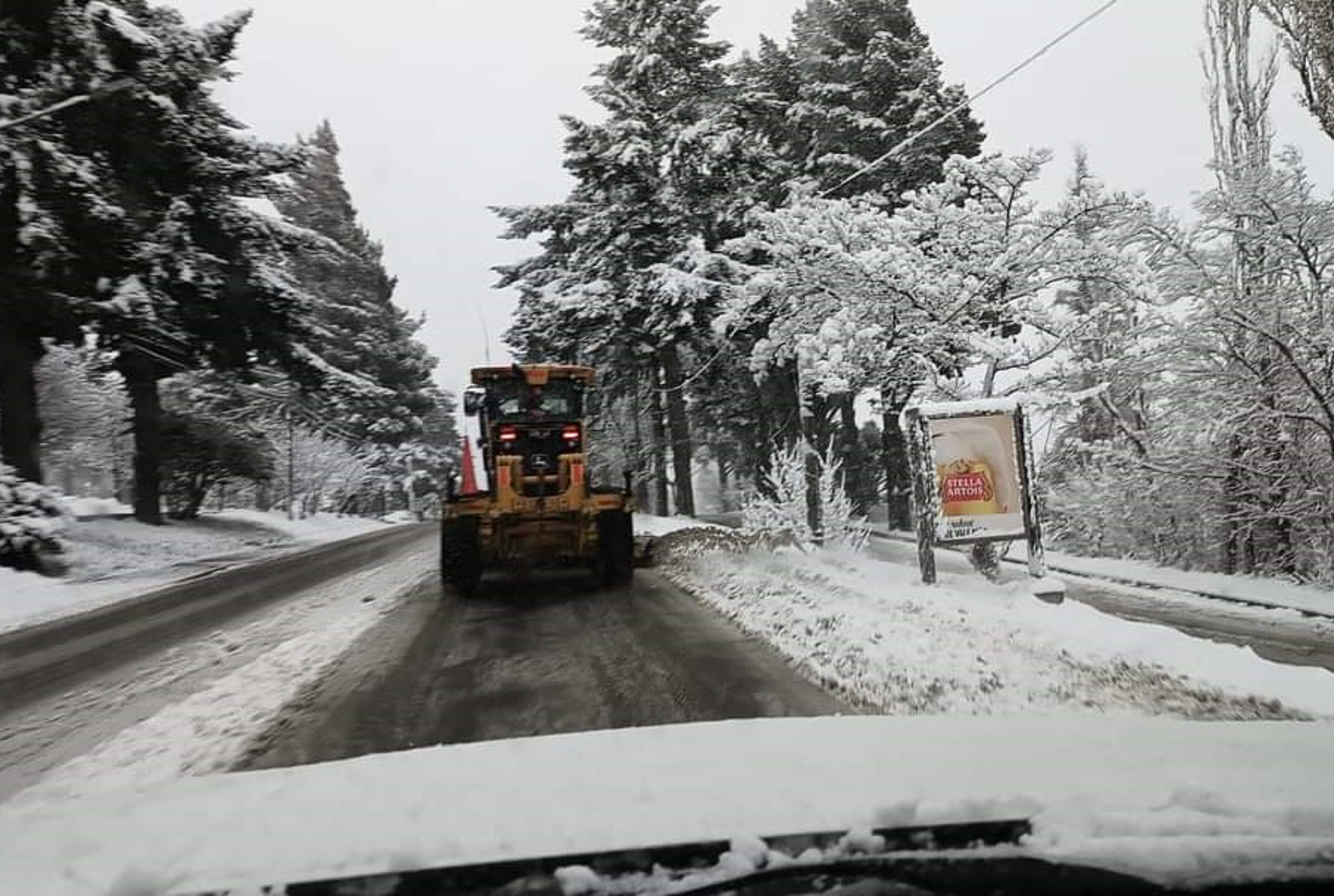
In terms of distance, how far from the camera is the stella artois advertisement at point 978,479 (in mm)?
10672

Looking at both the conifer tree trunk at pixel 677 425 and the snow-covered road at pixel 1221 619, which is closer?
the snow-covered road at pixel 1221 619

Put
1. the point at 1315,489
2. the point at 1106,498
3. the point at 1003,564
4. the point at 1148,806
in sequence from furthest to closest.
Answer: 1. the point at 1106,498
2. the point at 1003,564
3. the point at 1315,489
4. the point at 1148,806

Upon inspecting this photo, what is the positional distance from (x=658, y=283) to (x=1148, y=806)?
22054 millimetres

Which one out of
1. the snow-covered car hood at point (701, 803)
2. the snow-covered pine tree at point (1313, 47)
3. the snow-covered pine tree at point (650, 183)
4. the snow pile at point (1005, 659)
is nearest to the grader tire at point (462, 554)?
the snow pile at point (1005, 659)

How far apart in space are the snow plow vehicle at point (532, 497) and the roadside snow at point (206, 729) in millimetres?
2325

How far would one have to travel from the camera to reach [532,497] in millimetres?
11672

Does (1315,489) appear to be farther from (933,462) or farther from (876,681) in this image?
(876,681)

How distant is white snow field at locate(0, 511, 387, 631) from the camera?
1339 centimetres

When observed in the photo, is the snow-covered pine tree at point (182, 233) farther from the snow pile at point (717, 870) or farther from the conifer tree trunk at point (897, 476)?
the snow pile at point (717, 870)

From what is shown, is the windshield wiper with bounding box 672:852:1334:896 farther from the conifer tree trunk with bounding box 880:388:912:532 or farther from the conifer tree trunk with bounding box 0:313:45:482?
the conifer tree trunk with bounding box 880:388:912:532

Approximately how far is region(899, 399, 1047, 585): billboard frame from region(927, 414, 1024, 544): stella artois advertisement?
4 centimetres

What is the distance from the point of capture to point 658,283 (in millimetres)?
23609

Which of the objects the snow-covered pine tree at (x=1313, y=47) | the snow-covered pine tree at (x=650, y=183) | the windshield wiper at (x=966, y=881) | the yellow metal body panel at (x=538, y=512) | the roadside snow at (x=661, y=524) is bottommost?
the windshield wiper at (x=966, y=881)

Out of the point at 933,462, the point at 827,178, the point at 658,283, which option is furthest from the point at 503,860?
the point at 827,178
